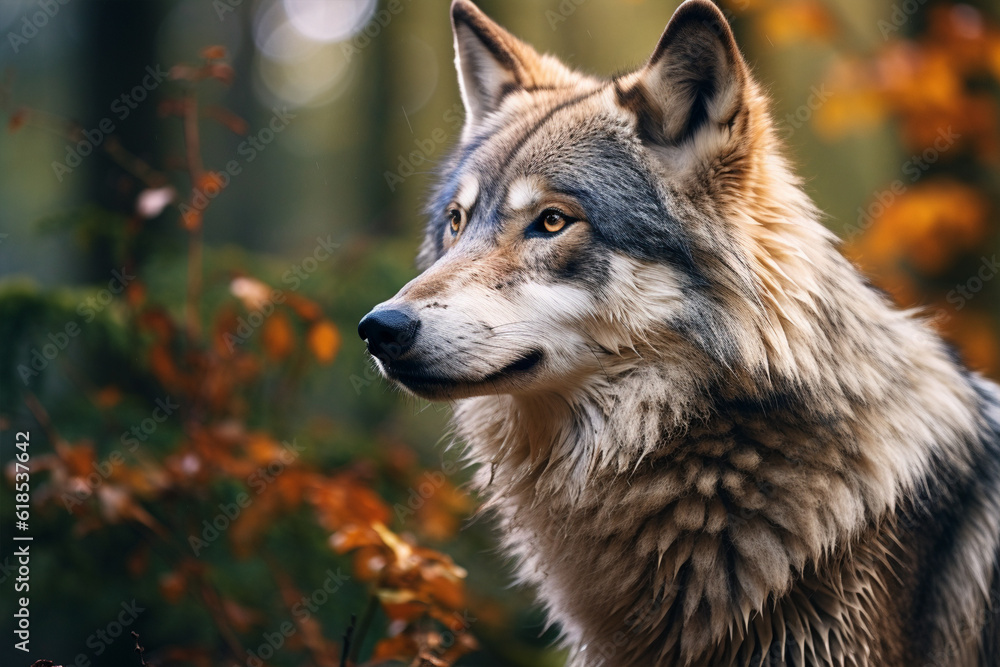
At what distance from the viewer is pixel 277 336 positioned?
157 inches

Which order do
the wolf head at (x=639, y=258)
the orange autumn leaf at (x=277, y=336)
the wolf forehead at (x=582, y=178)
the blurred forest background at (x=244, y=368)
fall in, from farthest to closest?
1. the orange autumn leaf at (x=277, y=336)
2. the blurred forest background at (x=244, y=368)
3. the wolf forehead at (x=582, y=178)
4. the wolf head at (x=639, y=258)

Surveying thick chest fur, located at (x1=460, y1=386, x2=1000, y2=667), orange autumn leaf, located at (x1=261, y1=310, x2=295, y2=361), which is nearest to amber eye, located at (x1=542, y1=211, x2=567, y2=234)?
thick chest fur, located at (x1=460, y1=386, x2=1000, y2=667)

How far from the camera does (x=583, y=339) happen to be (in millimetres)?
2543

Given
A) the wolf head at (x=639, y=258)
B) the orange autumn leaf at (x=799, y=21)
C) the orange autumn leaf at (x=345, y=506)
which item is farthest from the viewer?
the orange autumn leaf at (x=799, y=21)

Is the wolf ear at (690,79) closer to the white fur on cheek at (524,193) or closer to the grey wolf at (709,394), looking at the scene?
the grey wolf at (709,394)

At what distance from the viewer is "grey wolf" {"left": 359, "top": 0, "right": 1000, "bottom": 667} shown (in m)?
2.36

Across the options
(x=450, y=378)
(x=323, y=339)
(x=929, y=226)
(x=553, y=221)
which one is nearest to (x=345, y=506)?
(x=323, y=339)

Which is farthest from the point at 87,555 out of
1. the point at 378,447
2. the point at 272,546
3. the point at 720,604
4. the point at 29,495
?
the point at 720,604

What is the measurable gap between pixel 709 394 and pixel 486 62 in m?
1.98

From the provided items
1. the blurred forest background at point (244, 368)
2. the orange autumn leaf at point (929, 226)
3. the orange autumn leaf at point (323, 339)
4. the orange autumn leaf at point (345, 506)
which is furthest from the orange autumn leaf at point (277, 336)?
A: the orange autumn leaf at point (929, 226)

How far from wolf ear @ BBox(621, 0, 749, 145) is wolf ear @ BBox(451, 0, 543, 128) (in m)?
0.94

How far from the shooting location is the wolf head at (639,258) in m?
2.42

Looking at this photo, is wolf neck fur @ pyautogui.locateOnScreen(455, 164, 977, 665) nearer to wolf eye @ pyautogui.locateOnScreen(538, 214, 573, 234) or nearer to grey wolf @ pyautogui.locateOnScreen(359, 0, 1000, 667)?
grey wolf @ pyautogui.locateOnScreen(359, 0, 1000, 667)

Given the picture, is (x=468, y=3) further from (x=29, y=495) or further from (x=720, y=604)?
(x=29, y=495)
